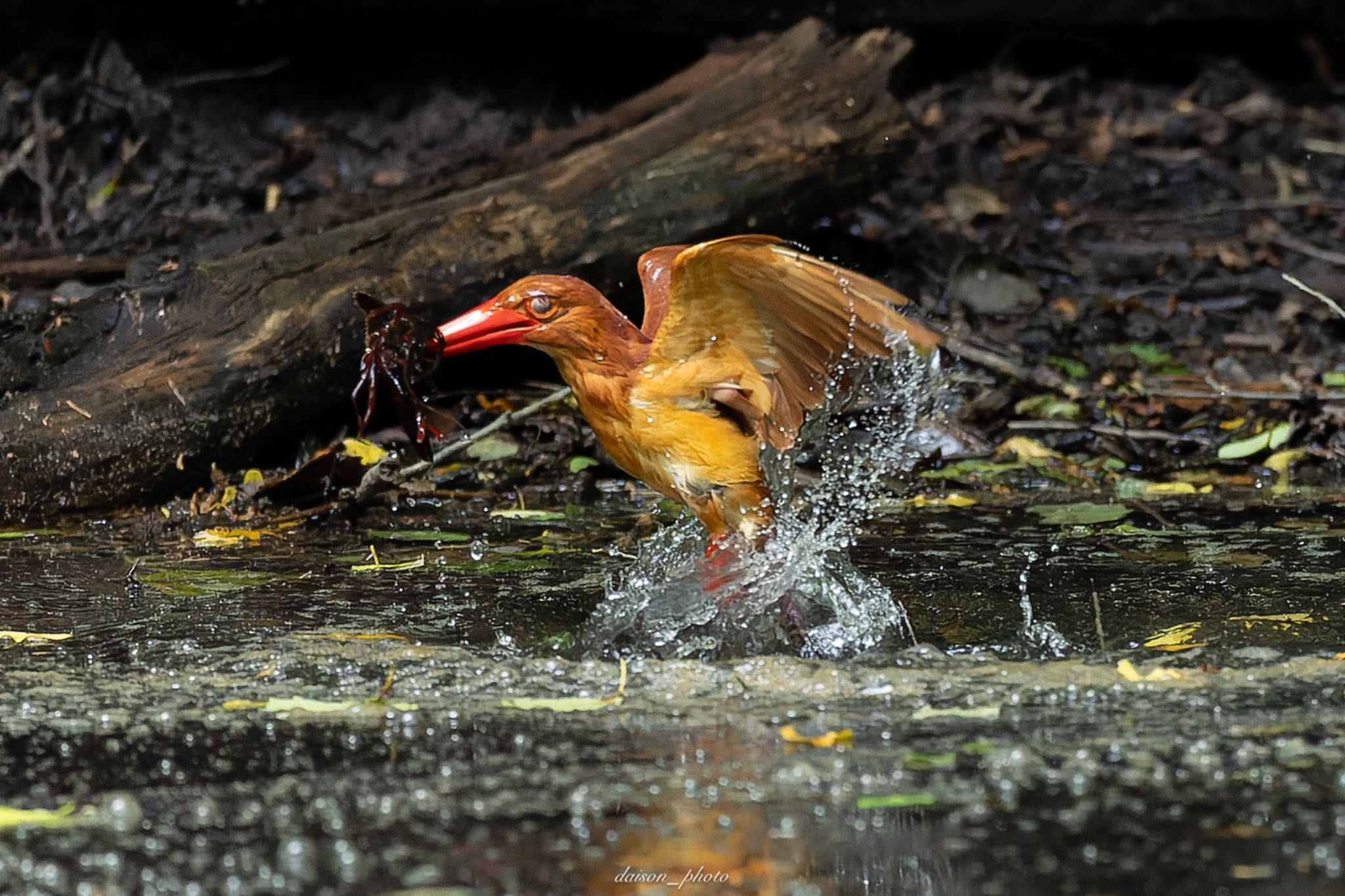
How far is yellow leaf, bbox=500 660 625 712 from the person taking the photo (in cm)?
268

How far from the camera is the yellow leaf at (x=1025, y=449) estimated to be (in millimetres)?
5164

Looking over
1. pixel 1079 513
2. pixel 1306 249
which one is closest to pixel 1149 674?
pixel 1079 513

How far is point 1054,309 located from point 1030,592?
10.6 feet

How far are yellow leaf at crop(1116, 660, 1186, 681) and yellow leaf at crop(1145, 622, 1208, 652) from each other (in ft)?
0.52

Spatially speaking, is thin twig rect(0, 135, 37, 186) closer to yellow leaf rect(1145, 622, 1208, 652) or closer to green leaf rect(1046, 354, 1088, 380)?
green leaf rect(1046, 354, 1088, 380)

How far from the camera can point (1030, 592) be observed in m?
3.45

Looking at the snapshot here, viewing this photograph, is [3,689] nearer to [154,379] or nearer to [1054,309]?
[154,379]

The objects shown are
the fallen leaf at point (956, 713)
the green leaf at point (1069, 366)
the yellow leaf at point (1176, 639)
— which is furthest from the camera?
the green leaf at point (1069, 366)

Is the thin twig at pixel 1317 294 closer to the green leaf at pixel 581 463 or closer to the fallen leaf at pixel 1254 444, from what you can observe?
the fallen leaf at pixel 1254 444

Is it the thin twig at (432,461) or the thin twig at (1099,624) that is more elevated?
the thin twig at (1099,624)

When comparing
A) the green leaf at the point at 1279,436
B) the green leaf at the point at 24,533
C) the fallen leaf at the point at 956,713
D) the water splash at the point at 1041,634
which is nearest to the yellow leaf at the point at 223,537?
the green leaf at the point at 24,533

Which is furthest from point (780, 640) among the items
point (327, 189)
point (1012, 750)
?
point (327, 189)

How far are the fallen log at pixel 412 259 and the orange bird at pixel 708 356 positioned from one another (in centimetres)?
169

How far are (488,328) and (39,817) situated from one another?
1.41 meters
